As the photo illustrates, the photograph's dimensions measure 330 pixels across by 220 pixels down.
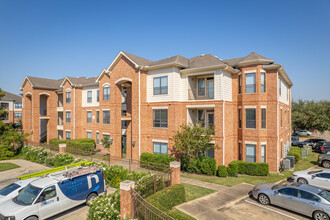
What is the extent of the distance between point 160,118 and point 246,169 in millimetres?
9154

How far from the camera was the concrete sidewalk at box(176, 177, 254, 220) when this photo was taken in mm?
9730

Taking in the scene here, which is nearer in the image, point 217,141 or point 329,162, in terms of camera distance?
point 217,141

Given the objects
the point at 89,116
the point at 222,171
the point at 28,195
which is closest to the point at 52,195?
the point at 28,195

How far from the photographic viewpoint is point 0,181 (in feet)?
54.7

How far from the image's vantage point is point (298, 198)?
993cm

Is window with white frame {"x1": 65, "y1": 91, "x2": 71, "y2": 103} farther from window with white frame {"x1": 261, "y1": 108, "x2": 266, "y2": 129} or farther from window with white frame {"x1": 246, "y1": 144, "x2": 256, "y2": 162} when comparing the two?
window with white frame {"x1": 261, "y1": 108, "x2": 266, "y2": 129}

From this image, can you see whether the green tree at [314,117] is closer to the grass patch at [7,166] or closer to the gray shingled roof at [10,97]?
the grass patch at [7,166]

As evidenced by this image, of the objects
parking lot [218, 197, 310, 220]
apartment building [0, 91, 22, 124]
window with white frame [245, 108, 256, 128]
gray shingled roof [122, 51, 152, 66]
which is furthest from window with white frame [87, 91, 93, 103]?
apartment building [0, 91, 22, 124]

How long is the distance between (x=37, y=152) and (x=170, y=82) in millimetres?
17819

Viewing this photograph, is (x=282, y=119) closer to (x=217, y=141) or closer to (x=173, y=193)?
(x=217, y=141)

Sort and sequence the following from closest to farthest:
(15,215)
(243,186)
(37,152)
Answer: (15,215) → (243,186) → (37,152)

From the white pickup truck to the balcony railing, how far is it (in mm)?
11310

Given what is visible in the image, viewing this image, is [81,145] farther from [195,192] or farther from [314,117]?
[314,117]

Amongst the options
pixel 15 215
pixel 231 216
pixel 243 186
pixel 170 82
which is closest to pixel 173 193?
pixel 231 216
